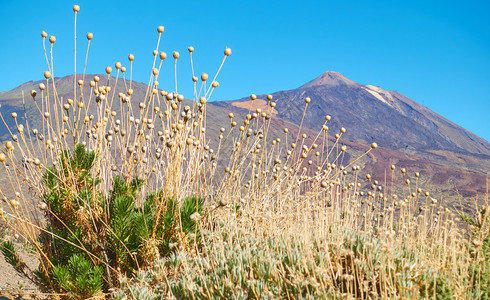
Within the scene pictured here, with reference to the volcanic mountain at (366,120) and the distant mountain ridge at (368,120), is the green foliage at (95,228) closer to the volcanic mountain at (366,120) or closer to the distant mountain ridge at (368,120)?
the volcanic mountain at (366,120)

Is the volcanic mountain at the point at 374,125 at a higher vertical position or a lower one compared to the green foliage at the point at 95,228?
higher

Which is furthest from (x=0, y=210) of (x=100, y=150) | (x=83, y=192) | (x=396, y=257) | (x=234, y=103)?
(x=234, y=103)

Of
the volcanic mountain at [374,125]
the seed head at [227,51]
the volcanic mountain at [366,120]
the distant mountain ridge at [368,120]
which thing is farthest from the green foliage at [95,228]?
the distant mountain ridge at [368,120]

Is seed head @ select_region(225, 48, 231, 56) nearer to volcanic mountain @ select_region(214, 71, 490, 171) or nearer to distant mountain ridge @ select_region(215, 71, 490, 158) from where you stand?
volcanic mountain @ select_region(214, 71, 490, 171)

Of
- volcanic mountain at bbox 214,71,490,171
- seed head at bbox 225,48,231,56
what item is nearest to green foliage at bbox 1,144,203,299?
seed head at bbox 225,48,231,56

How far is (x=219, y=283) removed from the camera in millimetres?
2094

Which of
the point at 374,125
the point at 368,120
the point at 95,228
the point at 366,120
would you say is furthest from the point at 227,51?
the point at 368,120

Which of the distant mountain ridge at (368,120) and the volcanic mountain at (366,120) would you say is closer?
the volcanic mountain at (366,120)

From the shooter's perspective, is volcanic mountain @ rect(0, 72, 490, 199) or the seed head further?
volcanic mountain @ rect(0, 72, 490, 199)

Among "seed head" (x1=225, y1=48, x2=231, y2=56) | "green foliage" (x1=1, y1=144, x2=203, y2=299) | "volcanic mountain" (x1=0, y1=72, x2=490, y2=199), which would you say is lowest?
"green foliage" (x1=1, y1=144, x2=203, y2=299)

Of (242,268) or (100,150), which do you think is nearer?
(242,268)

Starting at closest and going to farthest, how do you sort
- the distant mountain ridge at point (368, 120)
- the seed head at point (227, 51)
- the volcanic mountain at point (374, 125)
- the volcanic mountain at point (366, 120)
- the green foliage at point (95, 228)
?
the green foliage at point (95, 228)
the seed head at point (227, 51)
the volcanic mountain at point (374, 125)
the volcanic mountain at point (366, 120)
the distant mountain ridge at point (368, 120)

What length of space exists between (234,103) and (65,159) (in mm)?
107405

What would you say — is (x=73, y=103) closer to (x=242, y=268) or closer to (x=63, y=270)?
(x=63, y=270)
